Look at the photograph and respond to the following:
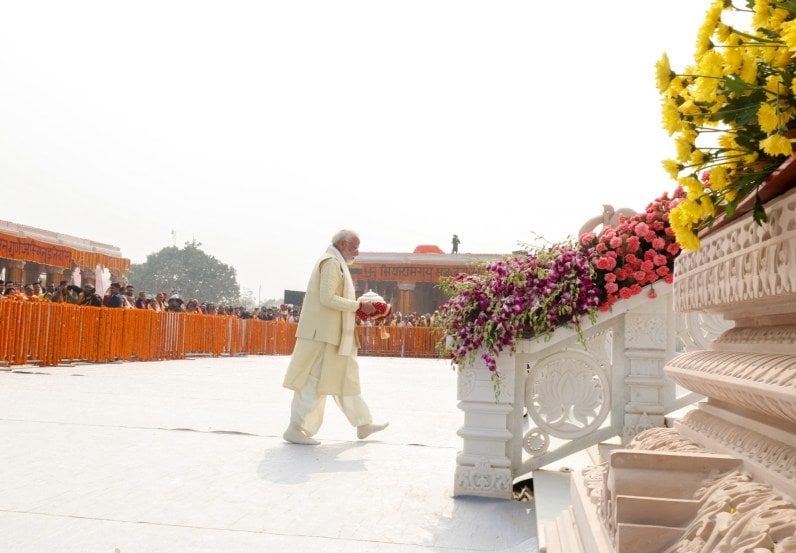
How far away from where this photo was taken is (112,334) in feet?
48.8

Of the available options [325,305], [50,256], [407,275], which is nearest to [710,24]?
[325,305]

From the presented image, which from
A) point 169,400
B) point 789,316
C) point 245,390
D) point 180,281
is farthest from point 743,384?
point 180,281

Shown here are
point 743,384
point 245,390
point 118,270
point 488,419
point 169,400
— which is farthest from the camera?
point 118,270

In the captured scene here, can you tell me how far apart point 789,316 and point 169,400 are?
779cm

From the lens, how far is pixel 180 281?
92312 mm

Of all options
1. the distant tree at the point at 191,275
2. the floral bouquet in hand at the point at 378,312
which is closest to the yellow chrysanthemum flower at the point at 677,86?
the floral bouquet in hand at the point at 378,312

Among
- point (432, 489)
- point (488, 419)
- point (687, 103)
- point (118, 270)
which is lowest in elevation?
point (432, 489)

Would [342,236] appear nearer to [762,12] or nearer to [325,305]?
[325,305]

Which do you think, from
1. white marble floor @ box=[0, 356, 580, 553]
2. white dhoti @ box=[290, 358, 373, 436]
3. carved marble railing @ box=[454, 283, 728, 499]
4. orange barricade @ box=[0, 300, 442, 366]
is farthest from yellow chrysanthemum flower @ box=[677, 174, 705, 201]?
orange barricade @ box=[0, 300, 442, 366]

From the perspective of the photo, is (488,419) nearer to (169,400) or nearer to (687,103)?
(687,103)

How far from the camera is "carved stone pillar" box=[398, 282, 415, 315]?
34.9 m

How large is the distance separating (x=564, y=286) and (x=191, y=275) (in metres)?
92.9

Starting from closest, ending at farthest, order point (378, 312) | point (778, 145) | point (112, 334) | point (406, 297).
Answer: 1. point (778, 145)
2. point (378, 312)
3. point (112, 334)
4. point (406, 297)

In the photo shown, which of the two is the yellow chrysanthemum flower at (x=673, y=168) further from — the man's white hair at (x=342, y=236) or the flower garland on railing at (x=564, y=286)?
the man's white hair at (x=342, y=236)
